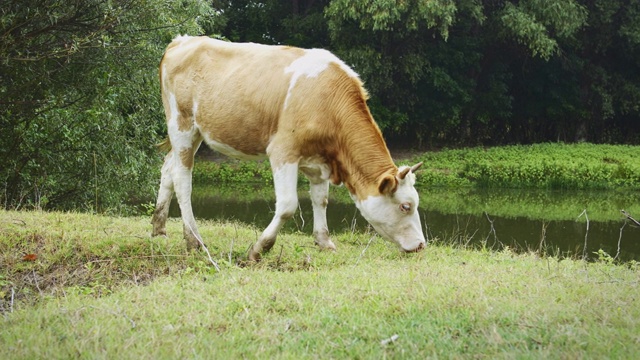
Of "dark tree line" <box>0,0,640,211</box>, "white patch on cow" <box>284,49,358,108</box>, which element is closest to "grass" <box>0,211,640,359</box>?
"white patch on cow" <box>284,49,358,108</box>

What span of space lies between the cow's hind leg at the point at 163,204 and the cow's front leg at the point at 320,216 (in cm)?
157

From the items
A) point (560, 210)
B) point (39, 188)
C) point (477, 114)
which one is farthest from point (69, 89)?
point (477, 114)

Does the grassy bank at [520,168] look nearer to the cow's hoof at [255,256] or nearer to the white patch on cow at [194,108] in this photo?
the white patch on cow at [194,108]

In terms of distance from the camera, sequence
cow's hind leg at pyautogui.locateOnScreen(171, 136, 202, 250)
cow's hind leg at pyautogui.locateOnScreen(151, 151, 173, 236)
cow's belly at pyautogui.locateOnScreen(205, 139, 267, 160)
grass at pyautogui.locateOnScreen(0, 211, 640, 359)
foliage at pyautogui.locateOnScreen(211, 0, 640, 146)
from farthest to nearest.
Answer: foliage at pyautogui.locateOnScreen(211, 0, 640, 146)
cow's hind leg at pyautogui.locateOnScreen(151, 151, 173, 236)
cow's hind leg at pyautogui.locateOnScreen(171, 136, 202, 250)
cow's belly at pyautogui.locateOnScreen(205, 139, 267, 160)
grass at pyautogui.locateOnScreen(0, 211, 640, 359)

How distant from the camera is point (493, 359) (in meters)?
3.63

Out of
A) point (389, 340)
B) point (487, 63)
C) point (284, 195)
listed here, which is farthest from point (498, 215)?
point (487, 63)

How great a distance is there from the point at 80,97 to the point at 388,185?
6603mm

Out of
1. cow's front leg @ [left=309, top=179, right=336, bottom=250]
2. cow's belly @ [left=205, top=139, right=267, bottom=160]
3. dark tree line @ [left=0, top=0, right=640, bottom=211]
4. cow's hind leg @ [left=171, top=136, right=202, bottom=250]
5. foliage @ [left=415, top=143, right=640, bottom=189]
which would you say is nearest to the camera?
cow's belly @ [left=205, top=139, right=267, bottom=160]

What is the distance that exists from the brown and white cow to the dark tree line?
106 inches

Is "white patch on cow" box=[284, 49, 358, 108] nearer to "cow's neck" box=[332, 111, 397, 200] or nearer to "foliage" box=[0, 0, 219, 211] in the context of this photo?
"cow's neck" box=[332, 111, 397, 200]

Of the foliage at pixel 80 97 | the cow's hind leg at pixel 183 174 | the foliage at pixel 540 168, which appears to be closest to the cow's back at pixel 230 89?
the cow's hind leg at pixel 183 174

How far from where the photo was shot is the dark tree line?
10297 mm

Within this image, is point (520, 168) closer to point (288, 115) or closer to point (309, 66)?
point (309, 66)

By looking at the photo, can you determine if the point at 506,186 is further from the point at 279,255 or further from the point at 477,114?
the point at 279,255
